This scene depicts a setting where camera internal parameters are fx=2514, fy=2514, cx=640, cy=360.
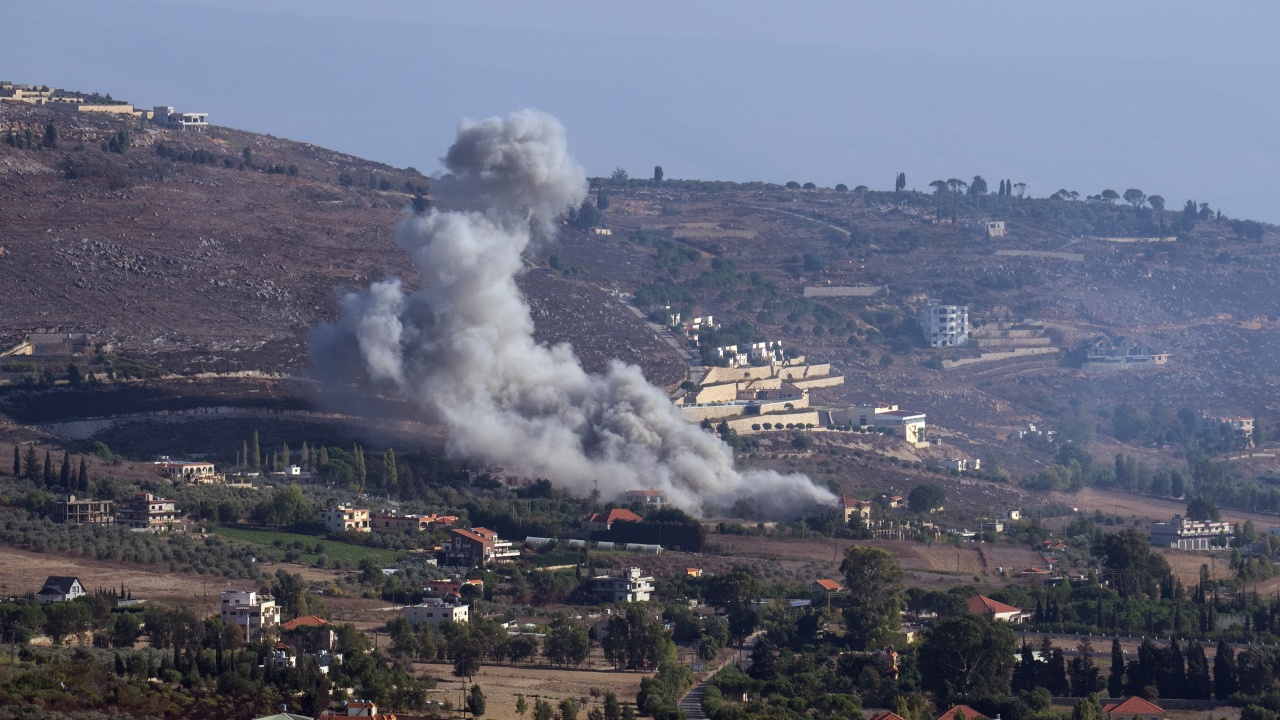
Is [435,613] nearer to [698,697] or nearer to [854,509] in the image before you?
[698,697]

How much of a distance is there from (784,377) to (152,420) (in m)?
36.3

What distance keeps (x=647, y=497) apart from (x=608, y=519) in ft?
13.8

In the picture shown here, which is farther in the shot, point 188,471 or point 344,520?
point 188,471

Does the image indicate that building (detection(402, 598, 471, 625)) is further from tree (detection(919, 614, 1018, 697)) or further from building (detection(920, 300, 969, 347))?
building (detection(920, 300, 969, 347))

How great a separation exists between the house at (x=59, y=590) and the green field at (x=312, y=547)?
10.1 m

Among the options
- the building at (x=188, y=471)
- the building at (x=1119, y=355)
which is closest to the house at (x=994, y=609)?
the building at (x=188, y=471)

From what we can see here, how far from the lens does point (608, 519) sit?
7831 cm

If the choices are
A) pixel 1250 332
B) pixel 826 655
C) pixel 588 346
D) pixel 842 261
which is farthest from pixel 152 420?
pixel 1250 332

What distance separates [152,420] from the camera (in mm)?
87000

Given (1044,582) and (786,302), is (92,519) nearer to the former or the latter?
(1044,582)

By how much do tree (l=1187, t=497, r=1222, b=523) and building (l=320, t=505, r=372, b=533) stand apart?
31.5m

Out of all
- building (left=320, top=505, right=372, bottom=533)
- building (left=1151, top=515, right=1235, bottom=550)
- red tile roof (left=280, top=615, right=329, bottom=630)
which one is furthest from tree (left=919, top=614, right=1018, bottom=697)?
building (left=1151, top=515, right=1235, bottom=550)

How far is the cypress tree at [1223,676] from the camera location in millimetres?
57750

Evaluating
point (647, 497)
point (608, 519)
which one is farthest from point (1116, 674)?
point (647, 497)
